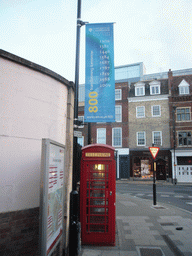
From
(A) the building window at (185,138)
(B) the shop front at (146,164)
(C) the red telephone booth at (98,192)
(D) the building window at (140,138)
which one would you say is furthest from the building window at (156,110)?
(C) the red telephone booth at (98,192)

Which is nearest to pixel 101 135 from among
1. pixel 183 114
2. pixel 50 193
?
pixel 183 114

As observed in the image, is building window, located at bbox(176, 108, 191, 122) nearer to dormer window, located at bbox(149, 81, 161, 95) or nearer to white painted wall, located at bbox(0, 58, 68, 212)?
dormer window, located at bbox(149, 81, 161, 95)

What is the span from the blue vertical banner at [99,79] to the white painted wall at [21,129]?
1.50 m

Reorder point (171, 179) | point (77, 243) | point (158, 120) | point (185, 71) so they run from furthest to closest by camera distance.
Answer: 1. point (185, 71)
2. point (158, 120)
3. point (171, 179)
4. point (77, 243)

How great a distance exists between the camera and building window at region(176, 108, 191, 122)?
28.2 metres

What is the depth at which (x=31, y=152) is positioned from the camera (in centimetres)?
438

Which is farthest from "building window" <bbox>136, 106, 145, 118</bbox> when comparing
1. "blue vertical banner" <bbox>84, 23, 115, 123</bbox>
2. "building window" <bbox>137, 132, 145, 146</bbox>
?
"blue vertical banner" <bbox>84, 23, 115, 123</bbox>

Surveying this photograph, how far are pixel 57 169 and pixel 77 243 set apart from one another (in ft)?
6.14

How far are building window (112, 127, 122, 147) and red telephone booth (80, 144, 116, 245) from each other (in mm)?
24981

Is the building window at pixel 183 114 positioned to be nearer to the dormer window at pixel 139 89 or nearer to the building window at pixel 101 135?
the dormer window at pixel 139 89

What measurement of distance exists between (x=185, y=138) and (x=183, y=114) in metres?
3.34

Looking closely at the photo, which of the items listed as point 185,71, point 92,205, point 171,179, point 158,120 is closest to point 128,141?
point 158,120

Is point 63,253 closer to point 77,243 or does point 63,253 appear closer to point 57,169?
point 77,243

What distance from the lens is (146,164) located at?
1153 inches
